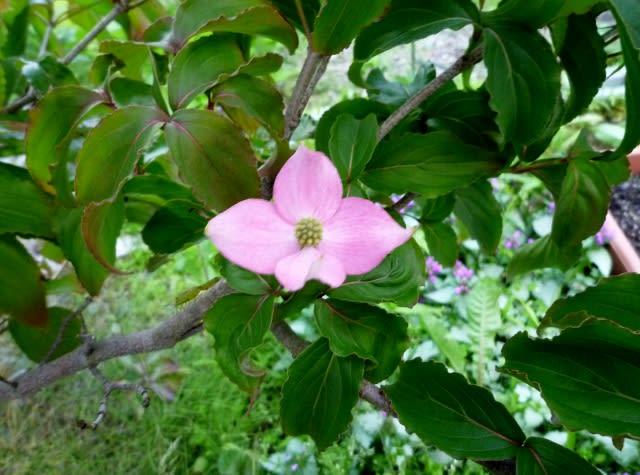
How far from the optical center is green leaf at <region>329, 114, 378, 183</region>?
50 centimetres

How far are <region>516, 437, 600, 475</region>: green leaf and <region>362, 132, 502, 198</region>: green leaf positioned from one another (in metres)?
0.24

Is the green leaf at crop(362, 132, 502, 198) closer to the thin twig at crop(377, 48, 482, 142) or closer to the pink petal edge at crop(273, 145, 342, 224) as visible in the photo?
the thin twig at crop(377, 48, 482, 142)

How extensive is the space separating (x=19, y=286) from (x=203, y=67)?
306 mm

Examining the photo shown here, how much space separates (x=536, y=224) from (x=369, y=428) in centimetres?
73

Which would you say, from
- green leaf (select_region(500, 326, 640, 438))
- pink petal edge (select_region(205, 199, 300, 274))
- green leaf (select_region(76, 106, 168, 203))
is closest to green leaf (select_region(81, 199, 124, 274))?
green leaf (select_region(76, 106, 168, 203))

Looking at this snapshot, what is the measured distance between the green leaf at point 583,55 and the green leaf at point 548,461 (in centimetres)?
30

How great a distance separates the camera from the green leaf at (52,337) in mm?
808

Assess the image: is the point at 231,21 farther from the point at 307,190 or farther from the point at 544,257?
the point at 544,257

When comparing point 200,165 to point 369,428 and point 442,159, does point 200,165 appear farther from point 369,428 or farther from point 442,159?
point 369,428

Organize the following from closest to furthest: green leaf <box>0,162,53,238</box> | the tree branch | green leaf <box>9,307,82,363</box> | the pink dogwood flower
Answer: the pink dogwood flower, green leaf <box>0,162,53,238</box>, the tree branch, green leaf <box>9,307,82,363</box>

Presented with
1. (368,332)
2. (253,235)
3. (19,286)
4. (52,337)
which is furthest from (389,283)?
(52,337)

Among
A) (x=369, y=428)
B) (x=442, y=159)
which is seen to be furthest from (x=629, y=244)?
(x=442, y=159)

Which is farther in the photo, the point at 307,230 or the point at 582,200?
the point at 582,200

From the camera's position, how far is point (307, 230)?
38 centimetres
